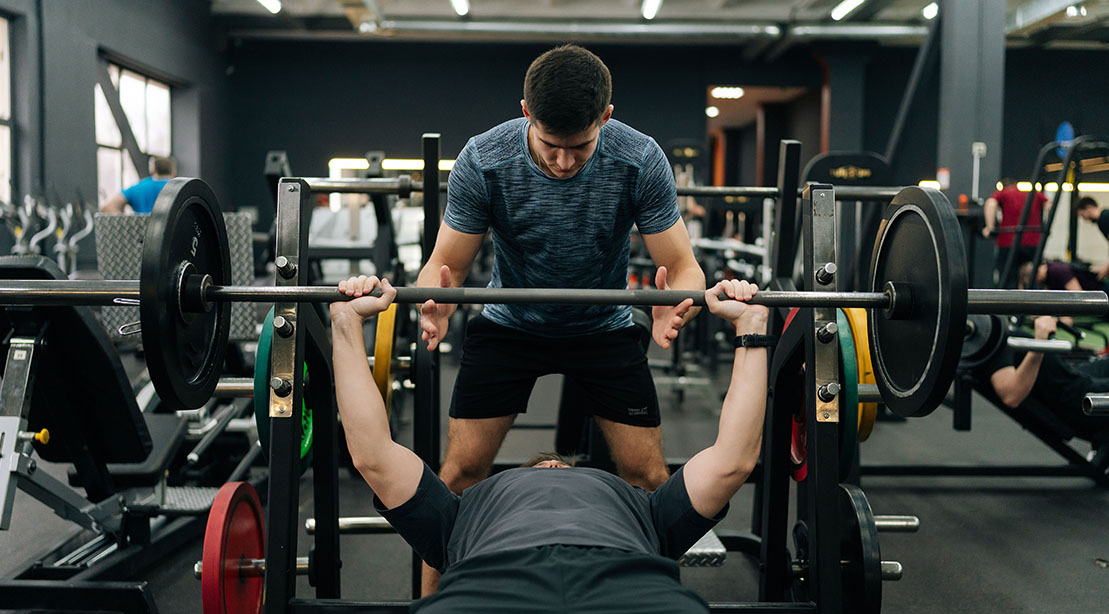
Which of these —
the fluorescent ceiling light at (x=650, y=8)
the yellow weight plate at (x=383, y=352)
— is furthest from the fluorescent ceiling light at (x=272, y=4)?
the yellow weight plate at (x=383, y=352)

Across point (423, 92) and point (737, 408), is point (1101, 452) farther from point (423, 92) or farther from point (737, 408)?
point (423, 92)

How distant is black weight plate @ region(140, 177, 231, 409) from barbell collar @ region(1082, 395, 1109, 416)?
2000mm

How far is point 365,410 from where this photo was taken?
1324 mm

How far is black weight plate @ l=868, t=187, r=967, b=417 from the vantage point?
1.23 m

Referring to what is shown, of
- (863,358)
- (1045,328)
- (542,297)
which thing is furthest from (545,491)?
(1045,328)

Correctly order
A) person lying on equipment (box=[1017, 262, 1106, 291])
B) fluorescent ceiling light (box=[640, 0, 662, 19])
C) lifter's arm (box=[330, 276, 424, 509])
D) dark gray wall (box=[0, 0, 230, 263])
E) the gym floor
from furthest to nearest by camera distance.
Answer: fluorescent ceiling light (box=[640, 0, 662, 19]) < dark gray wall (box=[0, 0, 230, 263]) < person lying on equipment (box=[1017, 262, 1106, 291]) < the gym floor < lifter's arm (box=[330, 276, 424, 509])

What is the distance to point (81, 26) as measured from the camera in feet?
24.0

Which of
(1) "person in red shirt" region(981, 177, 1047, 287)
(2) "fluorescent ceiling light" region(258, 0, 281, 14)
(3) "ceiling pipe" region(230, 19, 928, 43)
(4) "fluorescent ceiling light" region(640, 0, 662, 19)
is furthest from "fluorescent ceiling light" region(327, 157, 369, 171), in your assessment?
(1) "person in red shirt" region(981, 177, 1047, 287)

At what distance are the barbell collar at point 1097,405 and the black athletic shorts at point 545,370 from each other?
108 centimetres

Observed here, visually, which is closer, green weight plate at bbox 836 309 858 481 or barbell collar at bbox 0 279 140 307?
barbell collar at bbox 0 279 140 307

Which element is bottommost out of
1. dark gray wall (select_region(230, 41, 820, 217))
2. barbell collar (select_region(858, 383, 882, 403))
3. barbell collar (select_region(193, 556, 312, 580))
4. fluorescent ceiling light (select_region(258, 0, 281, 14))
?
barbell collar (select_region(193, 556, 312, 580))

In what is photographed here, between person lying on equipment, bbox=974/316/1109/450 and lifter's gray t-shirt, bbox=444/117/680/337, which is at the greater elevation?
lifter's gray t-shirt, bbox=444/117/680/337

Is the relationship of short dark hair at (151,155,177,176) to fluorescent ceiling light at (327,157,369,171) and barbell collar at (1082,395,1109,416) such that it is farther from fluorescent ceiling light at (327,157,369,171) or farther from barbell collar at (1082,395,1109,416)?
fluorescent ceiling light at (327,157,369,171)

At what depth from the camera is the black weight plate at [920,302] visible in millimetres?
1226
